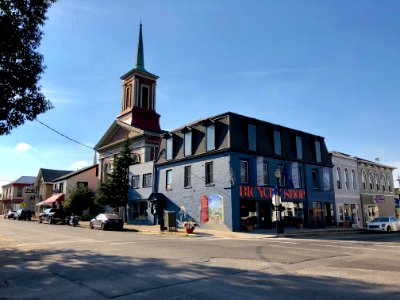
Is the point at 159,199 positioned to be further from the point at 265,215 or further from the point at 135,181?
the point at 265,215

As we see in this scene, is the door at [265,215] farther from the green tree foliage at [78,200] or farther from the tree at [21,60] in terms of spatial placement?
the green tree foliage at [78,200]

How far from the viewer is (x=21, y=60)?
1216cm

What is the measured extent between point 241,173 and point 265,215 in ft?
14.3

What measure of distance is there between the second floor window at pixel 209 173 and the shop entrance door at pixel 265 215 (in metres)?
4.68

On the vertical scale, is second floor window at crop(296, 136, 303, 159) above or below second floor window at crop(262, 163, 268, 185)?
above

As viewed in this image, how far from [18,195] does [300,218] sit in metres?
74.5

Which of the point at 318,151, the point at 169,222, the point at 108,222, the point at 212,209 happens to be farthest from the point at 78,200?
the point at 318,151

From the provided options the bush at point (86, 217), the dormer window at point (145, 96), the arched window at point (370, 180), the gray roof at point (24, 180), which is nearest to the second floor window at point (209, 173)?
the bush at point (86, 217)

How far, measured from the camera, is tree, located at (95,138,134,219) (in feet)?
127

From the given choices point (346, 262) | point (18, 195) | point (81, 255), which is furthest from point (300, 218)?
point (18, 195)

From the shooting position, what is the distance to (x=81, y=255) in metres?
12.3

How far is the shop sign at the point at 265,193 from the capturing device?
27525 millimetres

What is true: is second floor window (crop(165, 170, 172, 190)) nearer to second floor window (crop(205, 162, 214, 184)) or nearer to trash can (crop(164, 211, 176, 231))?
second floor window (crop(205, 162, 214, 184))

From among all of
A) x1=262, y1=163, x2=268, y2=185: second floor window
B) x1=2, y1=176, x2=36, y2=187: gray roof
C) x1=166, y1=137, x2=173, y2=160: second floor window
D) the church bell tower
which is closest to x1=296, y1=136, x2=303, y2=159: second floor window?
x1=262, y1=163, x2=268, y2=185: second floor window
